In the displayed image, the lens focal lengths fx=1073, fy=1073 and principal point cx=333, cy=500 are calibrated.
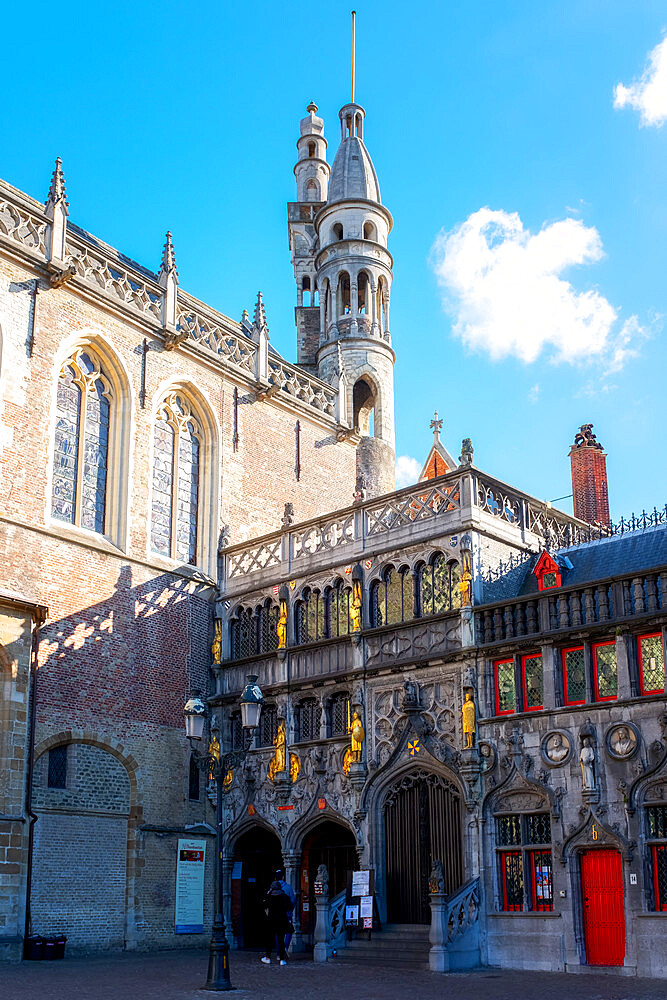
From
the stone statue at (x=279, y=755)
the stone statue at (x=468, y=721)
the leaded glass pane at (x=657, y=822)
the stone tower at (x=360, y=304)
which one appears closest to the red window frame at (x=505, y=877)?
the stone statue at (x=468, y=721)

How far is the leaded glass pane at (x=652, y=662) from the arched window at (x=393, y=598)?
18.8 ft

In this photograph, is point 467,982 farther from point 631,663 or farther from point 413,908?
point 631,663

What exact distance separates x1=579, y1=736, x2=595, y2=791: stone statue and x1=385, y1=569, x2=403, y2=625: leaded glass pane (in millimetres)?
5613

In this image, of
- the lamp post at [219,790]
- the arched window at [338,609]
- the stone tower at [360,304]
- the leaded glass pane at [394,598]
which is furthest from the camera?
the stone tower at [360,304]

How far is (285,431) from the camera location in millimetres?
33125

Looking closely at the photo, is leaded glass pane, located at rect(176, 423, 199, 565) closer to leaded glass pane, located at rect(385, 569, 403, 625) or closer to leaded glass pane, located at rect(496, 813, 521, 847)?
leaded glass pane, located at rect(385, 569, 403, 625)

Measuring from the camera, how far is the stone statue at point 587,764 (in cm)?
2011

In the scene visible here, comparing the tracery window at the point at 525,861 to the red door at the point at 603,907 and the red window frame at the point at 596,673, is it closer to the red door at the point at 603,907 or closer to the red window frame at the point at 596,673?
the red door at the point at 603,907

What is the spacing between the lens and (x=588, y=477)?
2973 cm

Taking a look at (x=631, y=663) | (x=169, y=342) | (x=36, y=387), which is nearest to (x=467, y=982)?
(x=631, y=663)

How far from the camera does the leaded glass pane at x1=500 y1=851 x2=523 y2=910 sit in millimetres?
21048

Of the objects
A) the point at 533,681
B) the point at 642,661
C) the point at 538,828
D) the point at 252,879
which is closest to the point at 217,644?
the point at 252,879

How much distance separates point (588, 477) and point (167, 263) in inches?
524

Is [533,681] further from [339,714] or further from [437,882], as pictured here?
[339,714]
